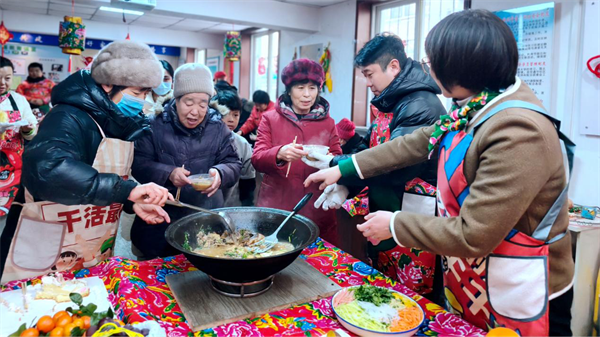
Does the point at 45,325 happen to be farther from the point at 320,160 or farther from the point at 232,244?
the point at 320,160

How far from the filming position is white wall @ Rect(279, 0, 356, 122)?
21.0ft

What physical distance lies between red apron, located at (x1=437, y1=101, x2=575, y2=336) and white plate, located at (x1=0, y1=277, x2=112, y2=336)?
44.2 inches

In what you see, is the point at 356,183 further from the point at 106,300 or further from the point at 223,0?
the point at 223,0

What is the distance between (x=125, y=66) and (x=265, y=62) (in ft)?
25.6

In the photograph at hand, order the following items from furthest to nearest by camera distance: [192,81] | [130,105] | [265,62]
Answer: [265,62] → [192,81] → [130,105]

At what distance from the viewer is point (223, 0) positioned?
6520 millimetres

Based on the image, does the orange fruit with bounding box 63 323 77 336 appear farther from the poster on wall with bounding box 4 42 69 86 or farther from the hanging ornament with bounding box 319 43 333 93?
the poster on wall with bounding box 4 42 69 86

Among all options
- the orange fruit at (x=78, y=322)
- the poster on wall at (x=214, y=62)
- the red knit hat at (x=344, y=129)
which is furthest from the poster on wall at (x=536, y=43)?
the poster on wall at (x=214, y=62)

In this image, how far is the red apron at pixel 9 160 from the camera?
11.3 ft

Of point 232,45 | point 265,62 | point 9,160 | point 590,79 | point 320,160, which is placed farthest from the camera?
point 265,62

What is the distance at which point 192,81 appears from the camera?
2.26 m

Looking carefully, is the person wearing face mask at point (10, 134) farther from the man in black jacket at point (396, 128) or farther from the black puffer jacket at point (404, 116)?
the black puffer jacket at point (404, 116)

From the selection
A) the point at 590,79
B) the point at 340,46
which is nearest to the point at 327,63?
the point at 340,46

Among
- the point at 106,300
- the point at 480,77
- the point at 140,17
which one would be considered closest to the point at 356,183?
the point at 480,77
